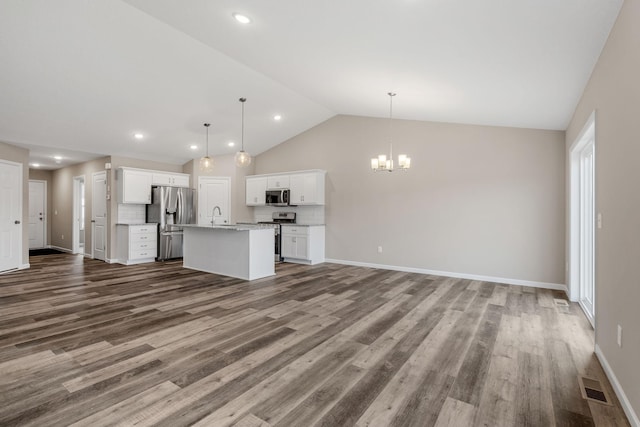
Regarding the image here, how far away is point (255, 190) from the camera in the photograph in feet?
27.1

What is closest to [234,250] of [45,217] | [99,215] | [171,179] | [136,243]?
[136,243]

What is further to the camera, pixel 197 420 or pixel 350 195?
pixel 350 195

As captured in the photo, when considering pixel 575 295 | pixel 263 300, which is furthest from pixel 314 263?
pixel 575 295

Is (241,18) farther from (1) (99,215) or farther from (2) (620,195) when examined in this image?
(1) (99,215)

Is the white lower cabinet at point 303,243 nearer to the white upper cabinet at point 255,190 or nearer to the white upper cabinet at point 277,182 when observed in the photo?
the white upper cabinet at point 277,182

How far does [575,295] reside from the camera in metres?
4.35

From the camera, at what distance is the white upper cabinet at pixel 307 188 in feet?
23.6

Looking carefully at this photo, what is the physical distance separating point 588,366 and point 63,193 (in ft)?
38.6

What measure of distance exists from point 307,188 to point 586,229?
493 cm

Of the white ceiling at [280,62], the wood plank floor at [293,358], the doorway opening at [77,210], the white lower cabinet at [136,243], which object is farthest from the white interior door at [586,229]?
the doorway opening at [77,210]

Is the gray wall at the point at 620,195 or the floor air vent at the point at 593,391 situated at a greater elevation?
the gray wall at the point at 620,195

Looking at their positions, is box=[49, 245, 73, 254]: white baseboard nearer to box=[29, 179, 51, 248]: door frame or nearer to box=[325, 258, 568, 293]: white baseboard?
box=[29, 179, 51, 248]: door frame

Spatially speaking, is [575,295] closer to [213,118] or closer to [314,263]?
[314,263]

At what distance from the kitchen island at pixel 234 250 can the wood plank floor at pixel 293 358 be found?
2.53 ft
